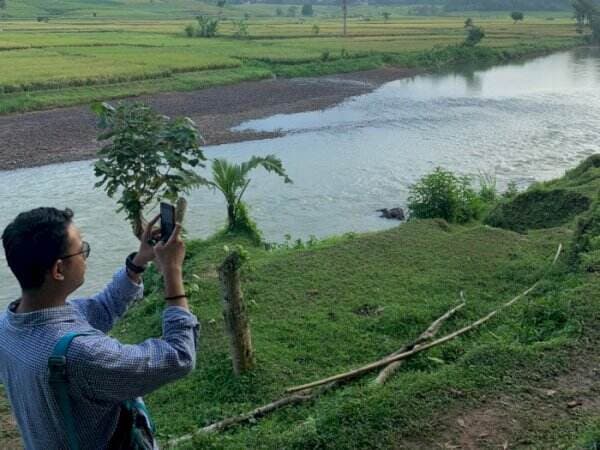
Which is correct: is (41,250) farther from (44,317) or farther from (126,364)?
(126,364)

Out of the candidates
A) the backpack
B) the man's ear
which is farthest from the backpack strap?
the man's ear

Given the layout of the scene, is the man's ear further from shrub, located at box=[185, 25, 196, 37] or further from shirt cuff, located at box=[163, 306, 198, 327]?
shrub, located at box=[185, 25, 196, 37]

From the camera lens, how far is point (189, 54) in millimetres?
38469

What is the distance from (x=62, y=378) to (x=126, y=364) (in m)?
0.21

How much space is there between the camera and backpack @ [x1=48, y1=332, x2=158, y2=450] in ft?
7.28

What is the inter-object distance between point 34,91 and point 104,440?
2741 cm

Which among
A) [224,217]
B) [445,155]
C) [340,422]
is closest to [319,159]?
[445,155]

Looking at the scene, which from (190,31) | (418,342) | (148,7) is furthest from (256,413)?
(148,7)

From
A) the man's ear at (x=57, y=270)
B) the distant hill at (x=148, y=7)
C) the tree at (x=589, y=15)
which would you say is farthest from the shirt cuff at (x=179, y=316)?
the distant hill at (x=148, y=7)

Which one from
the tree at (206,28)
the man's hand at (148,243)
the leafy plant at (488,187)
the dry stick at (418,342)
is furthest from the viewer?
the tree at (206,28)

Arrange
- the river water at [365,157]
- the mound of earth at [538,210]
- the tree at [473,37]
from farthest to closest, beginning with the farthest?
1. the tree at [473,37]
2. the river water at [365,157]
3. the mound of earth at [538,210]

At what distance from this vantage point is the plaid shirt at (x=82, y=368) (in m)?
2.24

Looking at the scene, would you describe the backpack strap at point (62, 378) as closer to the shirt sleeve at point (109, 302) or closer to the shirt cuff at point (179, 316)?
the shirt cuff at point (179, 316)

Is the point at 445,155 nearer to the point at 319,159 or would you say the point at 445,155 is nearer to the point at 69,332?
the point at 319,159
